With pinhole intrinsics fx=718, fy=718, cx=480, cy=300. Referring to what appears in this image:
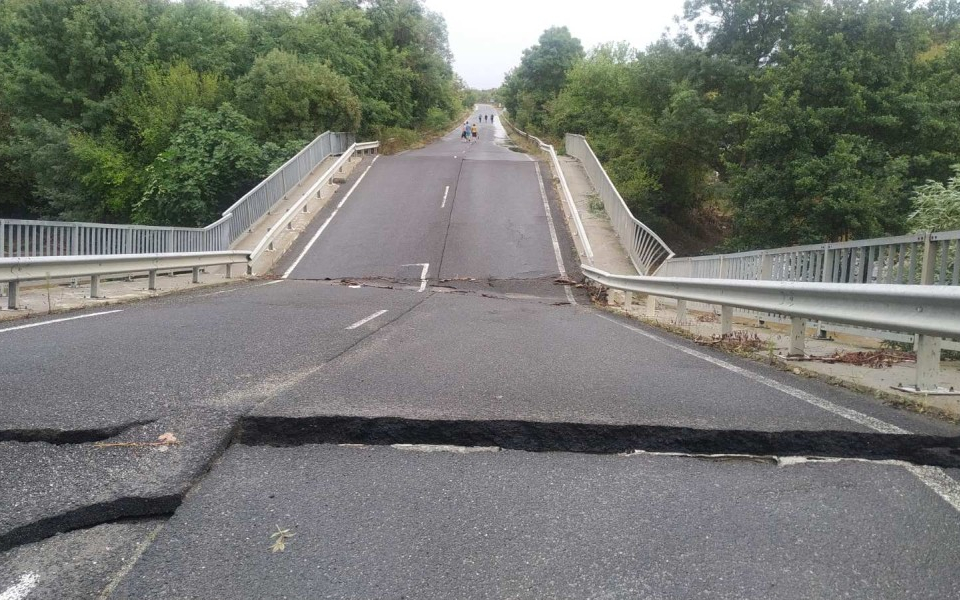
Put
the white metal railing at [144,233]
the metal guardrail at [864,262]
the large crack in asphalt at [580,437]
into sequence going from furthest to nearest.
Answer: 1. the white metal railing at [144,233]
2. the metal guardrail at [864,262]
3. the large crack in asphalt at [580,437]

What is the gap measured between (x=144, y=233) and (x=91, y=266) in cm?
389

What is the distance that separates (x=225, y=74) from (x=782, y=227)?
31.2m

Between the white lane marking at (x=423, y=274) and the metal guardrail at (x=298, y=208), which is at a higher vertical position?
the metal guardrail at (x=298, y=208)

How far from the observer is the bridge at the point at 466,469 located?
8.56 ft

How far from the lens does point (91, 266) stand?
1109 cm

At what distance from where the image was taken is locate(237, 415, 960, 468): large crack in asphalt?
3898mm

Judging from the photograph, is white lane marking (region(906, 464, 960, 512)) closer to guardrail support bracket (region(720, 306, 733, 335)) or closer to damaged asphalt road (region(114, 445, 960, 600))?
damaged asphalt road (region(114, 445, 960, 600))

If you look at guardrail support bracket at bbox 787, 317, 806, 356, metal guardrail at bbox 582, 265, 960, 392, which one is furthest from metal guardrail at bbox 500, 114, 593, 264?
guardrail support bracket at bbox 787, 317, 806, 356

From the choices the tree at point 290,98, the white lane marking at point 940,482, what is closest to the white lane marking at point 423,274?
the white lane marking at point 940,482

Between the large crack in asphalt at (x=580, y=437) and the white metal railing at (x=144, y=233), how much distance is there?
843 centimetres

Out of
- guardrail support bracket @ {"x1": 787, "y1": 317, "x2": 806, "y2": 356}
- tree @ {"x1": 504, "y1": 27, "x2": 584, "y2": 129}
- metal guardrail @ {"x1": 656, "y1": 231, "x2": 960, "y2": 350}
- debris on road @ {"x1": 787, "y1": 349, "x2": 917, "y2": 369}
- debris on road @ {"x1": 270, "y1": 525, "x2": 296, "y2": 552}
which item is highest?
tree @ {"x1": 504, "y1": 27, "x2": 584, "y2": 129}

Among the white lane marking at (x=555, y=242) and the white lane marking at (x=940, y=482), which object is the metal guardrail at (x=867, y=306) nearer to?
the white lane marking at (x=940, y=482)

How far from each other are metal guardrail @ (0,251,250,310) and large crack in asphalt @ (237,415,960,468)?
7.27 meters

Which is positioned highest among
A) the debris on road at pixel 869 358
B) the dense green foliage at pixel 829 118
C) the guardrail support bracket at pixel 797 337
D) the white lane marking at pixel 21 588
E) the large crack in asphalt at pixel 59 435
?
the dense green foliage at pixel 829 118
